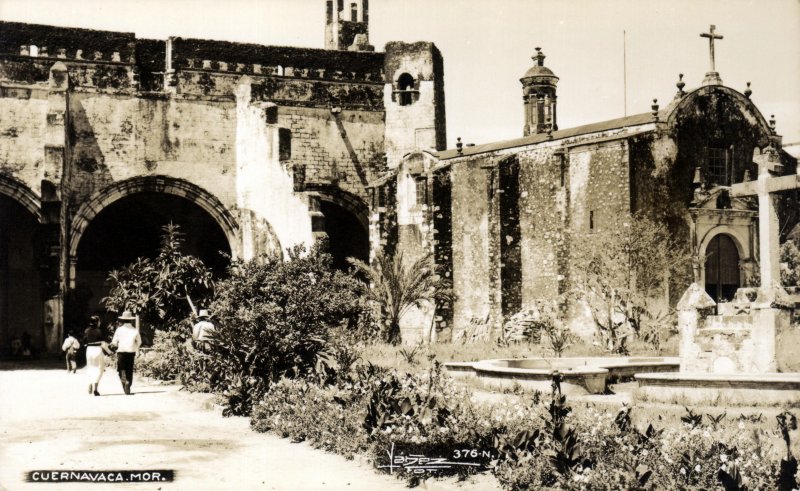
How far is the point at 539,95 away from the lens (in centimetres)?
3175

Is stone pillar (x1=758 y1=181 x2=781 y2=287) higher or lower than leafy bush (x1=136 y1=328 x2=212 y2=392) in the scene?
higher

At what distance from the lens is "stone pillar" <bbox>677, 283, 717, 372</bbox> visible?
14172 millimetres

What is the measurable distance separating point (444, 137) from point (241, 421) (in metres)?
18.6

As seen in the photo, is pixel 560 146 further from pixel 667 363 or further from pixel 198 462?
pixel 198 462

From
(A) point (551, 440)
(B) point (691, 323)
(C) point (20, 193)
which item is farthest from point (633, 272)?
(A) point (551, 440)

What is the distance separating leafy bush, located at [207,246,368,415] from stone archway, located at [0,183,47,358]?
1484 centimetres

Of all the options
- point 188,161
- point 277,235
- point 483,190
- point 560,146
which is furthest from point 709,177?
point 188,161

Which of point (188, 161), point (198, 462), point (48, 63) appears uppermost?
point (48, 63)

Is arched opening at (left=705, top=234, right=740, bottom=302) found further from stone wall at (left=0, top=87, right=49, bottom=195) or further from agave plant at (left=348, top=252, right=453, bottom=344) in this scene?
stone wall at (left=0, top=87, right=49, bottom=195)

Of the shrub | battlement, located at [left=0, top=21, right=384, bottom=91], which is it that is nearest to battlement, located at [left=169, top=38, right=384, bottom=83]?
battlement, located at [left=0, top=21, right=384, bottom=91]

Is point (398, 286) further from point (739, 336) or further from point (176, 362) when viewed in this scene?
point (739, 336)

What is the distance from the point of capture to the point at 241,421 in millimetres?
11531

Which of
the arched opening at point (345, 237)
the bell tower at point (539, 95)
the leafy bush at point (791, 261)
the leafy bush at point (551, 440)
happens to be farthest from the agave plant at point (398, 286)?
the leafy bush at point (551, 440)
